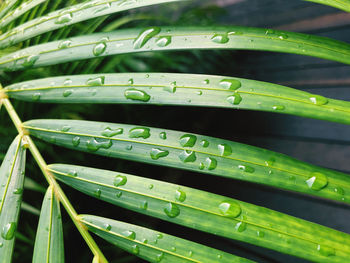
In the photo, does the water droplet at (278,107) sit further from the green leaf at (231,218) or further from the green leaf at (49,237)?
the green leaf at (49,237)

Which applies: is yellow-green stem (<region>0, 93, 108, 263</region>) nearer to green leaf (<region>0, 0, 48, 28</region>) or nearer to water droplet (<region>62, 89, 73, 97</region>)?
water droplet (<region>62, 89, 73, 97</region>)

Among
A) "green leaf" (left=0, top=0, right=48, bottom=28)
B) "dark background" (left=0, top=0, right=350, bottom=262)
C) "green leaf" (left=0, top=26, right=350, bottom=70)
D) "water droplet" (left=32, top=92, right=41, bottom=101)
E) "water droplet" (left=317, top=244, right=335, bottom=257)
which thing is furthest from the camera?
"dark background" (left=0, top=0, right=350, bottom=262)

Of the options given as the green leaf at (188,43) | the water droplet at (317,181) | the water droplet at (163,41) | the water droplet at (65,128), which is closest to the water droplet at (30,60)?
the green leaf at (188,43)

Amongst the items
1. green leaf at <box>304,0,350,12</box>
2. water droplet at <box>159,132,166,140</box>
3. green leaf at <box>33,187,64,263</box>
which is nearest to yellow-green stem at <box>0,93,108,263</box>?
green leaf at <box>33,187,64,263</box>

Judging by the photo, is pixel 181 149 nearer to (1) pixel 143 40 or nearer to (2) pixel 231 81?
(2) pixel 231 81

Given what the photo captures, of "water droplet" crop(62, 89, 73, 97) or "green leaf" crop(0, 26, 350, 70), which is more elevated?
"green leaf" crop(0, 26, 350, 70)

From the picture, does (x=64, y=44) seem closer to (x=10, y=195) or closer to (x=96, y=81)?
(x=96, y=81)
